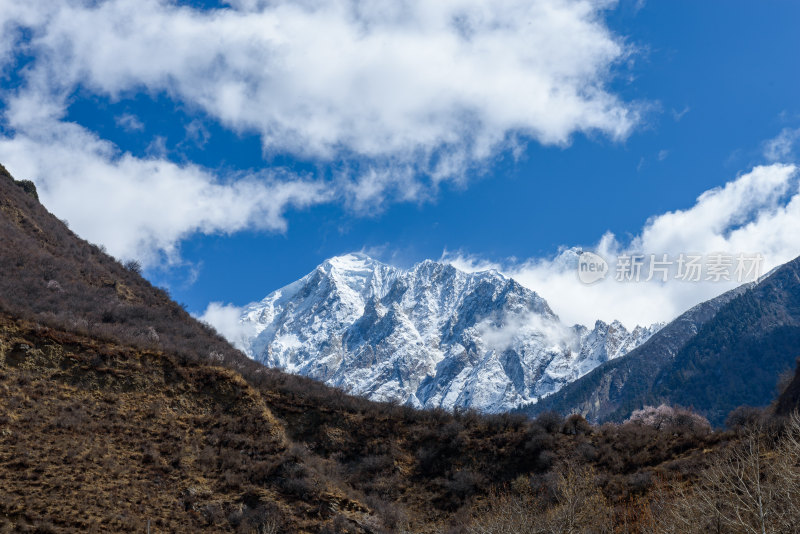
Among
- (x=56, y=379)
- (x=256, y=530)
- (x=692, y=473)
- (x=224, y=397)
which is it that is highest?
(x=56, y=379)

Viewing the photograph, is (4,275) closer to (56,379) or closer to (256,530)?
(56,379)

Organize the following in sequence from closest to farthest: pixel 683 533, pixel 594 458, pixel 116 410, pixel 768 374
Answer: pixel 683 533 < pixel 116 410 < pixel 594 458 < pixel 768 374

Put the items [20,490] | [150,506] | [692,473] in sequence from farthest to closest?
[692,473] → [150,506] → [20,490]

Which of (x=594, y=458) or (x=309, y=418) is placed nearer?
(x=594, y=458)

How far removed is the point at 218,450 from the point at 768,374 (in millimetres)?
189234

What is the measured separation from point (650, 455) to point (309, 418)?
65.7 feet

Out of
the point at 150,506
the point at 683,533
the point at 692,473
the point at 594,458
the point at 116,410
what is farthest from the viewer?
the point at 594,458

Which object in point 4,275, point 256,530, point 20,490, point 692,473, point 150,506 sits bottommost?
point 692,473

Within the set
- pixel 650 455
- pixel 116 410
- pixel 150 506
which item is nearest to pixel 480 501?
pixel 650 455

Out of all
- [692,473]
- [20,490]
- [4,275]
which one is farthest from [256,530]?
[4,275]

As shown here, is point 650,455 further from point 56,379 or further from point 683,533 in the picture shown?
point 56,379

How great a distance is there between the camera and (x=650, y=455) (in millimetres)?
31984

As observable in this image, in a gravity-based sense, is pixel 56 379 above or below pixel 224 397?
above

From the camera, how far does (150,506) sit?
25.1 metres
